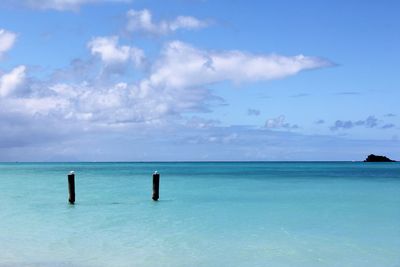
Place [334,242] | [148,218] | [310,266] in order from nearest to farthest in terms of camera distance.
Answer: [310,266] → [334,242] → [148,218]

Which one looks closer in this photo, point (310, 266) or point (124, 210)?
point (310, 266)

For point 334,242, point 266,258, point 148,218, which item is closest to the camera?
point 266,258

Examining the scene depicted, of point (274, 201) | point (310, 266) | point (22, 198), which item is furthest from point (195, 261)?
point (22, 198)

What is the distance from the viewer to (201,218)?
86.8 feet

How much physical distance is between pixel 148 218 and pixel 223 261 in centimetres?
1046

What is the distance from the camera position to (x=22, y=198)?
37.5 m

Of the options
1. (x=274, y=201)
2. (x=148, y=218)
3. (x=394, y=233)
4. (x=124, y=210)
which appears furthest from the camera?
(x=274, y=201)

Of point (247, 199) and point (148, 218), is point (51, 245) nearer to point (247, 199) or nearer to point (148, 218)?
point (148, 218)

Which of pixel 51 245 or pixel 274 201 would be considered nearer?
pixel 51 245

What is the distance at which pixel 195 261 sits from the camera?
643 inches

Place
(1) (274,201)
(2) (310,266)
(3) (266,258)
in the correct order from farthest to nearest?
(1) (274,201)
(3) (266,258)
(2) (310,266)

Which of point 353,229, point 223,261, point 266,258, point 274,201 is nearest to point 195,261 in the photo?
point 223,261

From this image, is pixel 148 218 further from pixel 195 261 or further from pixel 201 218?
pixel 195 261

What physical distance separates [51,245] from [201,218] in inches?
371
